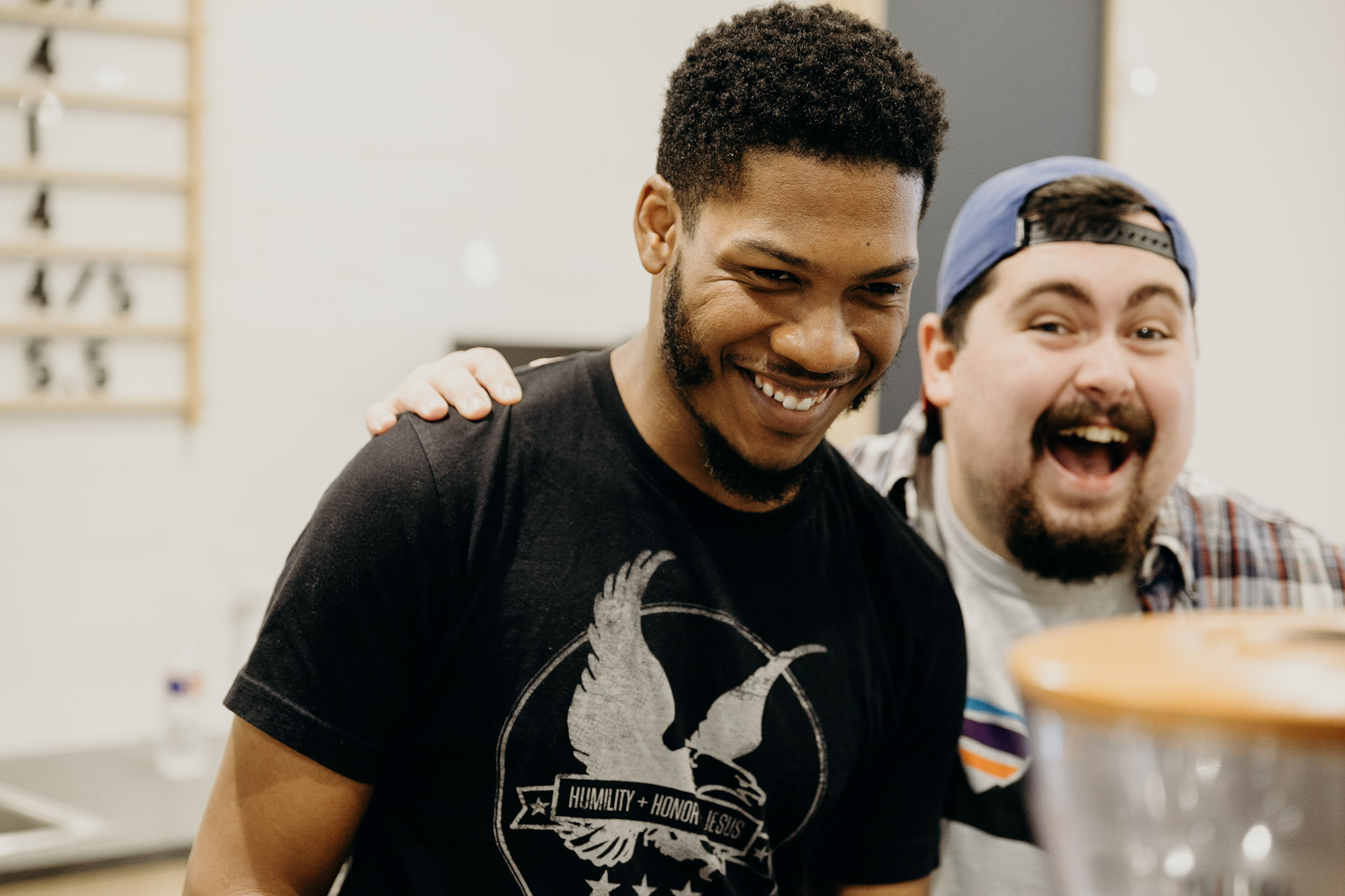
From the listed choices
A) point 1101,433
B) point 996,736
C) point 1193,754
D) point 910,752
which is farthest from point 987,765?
point 1193,754

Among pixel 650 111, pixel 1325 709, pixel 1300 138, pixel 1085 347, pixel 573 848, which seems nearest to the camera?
pixel 1325 709

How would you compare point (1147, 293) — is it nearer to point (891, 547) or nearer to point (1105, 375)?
point (1105, 375)

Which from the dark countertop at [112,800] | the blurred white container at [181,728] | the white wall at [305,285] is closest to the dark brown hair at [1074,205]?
the white wall at [305,285]

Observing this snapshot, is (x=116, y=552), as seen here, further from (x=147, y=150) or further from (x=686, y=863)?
(x=686, y=863)

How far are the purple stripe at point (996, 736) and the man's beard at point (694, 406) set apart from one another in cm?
43

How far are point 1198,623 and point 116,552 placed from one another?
251cm

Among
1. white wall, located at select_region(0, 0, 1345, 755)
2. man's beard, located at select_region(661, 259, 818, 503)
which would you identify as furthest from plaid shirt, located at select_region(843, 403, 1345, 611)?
white wall, located at select_region(0, 0, 1345, 755)

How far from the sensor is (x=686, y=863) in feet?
3.46

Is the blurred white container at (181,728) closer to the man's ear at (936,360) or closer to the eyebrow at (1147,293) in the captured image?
the man's ear at (936,360)

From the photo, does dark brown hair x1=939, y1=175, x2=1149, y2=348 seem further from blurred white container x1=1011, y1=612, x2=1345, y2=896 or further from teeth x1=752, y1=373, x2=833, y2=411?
blurred white container x1=1011, y1=612, x2=1345, y2=896

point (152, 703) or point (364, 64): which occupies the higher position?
point (364, 64)

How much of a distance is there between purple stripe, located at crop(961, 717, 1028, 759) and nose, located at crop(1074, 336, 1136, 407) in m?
0.39

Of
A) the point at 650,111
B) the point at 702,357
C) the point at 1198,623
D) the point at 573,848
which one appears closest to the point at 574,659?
the point at 573,848

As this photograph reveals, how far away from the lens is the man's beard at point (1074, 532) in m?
1.38
